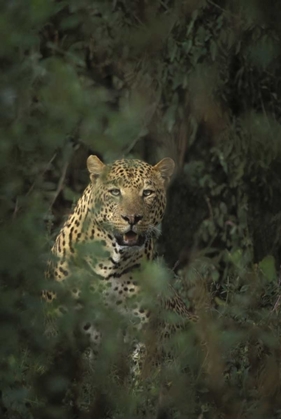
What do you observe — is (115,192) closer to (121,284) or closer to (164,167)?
(121,284)

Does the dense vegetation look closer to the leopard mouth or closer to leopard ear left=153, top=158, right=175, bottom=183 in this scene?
the leopard mouth

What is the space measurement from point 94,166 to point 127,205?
298 mm

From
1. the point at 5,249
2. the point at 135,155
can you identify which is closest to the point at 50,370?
the point at 5,249

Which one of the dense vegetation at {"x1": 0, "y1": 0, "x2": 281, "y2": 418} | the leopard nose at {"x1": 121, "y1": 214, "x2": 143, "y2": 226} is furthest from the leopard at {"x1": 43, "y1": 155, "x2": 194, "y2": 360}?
the dense vegetation at {"x1": 0, "y1": 0, "x2": 281, "y2": 418}

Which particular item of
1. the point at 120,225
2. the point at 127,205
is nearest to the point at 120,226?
the point at 120,225

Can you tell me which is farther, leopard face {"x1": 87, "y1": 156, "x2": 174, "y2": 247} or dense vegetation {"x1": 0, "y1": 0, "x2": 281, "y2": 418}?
leopard face {"x1": 87, "y1": 156, "x2": 174, "y2": 247}

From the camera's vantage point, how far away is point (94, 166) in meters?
7.38

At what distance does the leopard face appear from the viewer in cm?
722

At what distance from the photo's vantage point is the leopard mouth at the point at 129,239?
23.7 ft

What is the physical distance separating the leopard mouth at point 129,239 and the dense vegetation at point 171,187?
36cm

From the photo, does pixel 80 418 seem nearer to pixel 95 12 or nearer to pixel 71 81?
pixel 71 81

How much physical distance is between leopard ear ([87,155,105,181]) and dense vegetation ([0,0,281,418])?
0.39 m

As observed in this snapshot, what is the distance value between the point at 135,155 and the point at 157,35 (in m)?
7.30

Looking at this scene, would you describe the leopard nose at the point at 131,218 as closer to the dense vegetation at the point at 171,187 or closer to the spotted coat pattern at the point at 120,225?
the spotted coat pattern at the point at 120,225
